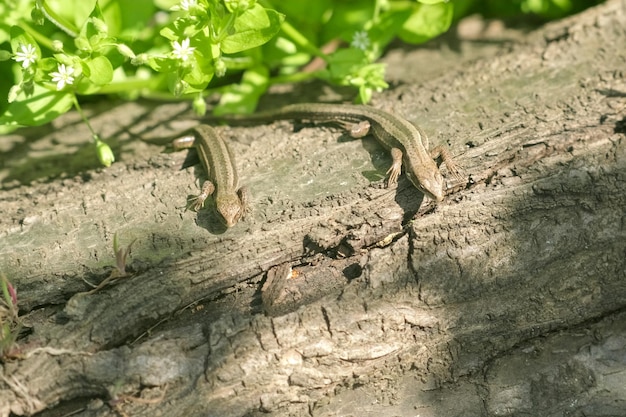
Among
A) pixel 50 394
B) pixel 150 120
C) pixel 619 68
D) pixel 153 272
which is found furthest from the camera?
pixel 150 120

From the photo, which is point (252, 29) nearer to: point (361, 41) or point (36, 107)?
point (361, 41)

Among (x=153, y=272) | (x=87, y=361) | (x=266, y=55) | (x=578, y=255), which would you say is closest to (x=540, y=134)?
(x=578, y=255)

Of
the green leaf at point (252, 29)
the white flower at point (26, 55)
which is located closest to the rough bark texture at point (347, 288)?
the green leaf at point (252, 29)

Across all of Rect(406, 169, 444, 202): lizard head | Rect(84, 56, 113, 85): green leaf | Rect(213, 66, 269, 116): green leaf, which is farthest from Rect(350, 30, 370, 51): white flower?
Rect(84, 56, 113, 85): green leaf

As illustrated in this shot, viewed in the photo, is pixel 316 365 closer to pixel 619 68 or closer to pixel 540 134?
pixel 540 134

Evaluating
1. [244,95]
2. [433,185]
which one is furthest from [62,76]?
[433,185]
